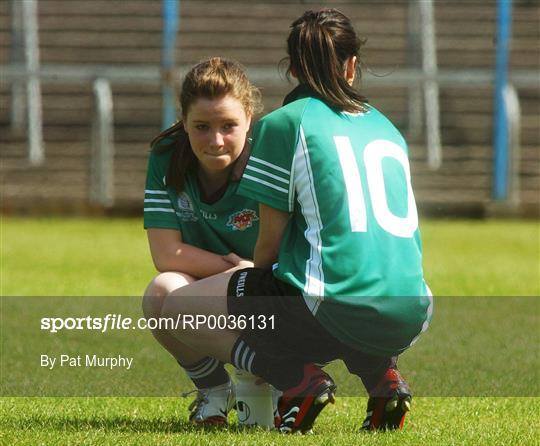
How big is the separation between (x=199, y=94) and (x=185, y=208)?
1.30 ft

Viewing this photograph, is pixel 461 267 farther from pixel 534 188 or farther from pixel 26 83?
pixel 26 83

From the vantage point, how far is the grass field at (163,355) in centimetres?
365

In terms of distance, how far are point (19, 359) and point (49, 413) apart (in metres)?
1.13

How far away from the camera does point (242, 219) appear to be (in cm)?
402

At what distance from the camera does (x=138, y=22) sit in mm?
13594

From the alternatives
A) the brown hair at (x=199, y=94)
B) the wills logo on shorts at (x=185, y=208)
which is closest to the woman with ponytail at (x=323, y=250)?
the brown hair at (x=199, y=94)

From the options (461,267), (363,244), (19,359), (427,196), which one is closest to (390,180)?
(363,244)

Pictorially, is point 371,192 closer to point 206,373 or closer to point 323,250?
point 323,250

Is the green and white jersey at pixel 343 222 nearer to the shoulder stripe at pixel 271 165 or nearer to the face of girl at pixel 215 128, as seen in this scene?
the shoulder stripe at pixel 271 165

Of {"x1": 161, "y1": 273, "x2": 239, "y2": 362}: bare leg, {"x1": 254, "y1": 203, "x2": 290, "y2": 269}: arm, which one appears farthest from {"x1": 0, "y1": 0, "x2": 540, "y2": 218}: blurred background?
{"x1": 254, "y1": 203, "x2": 290, "y2": 269}: arm

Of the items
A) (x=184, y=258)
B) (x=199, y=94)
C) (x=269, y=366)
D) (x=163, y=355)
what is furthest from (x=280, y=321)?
(x=163, y=355)

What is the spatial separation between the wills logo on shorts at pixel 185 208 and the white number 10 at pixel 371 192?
662 mm

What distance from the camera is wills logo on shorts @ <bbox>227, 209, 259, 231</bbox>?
4.00 meters

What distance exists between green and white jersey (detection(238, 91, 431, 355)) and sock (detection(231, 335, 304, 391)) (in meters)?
0.19
